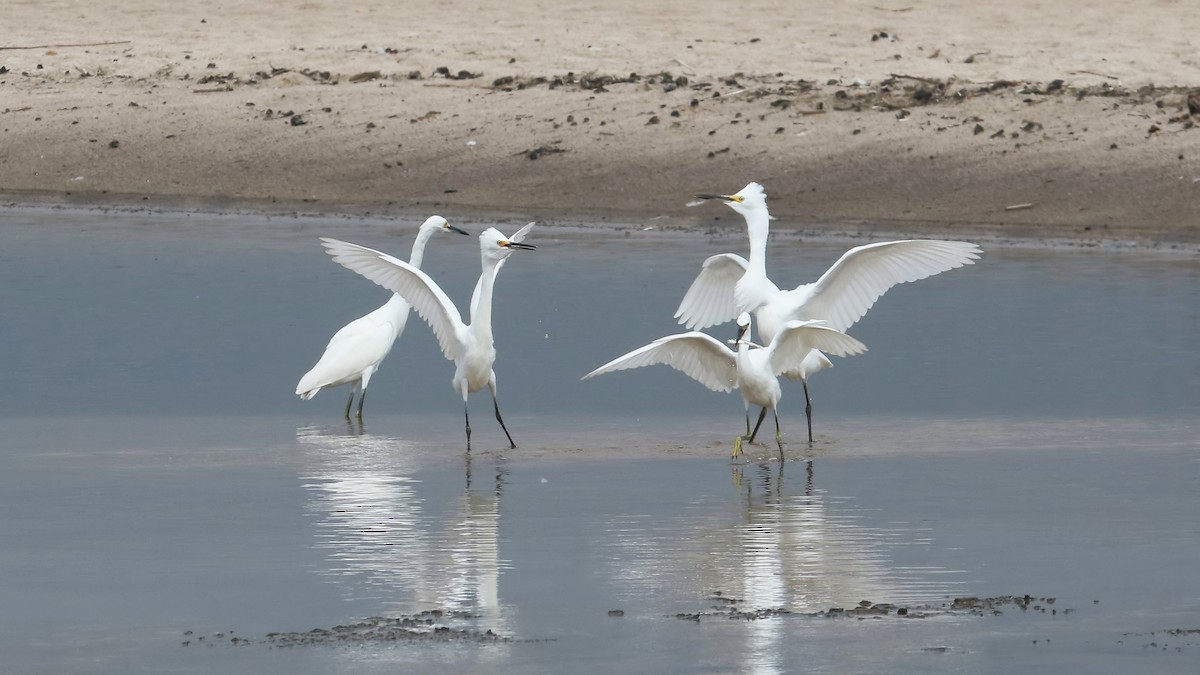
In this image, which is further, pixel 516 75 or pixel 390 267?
pixel 516 75

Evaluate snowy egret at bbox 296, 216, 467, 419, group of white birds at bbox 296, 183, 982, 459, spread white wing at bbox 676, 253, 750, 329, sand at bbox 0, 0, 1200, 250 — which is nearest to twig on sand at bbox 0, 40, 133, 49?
sand at bbox 0, 0, 1200, 250

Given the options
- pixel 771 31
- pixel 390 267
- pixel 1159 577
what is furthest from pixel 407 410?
pixel 771 31

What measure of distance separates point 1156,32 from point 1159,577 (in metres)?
Answer: 14.9

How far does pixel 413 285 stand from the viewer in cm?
955

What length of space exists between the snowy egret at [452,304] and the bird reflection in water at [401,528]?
1.52 ft

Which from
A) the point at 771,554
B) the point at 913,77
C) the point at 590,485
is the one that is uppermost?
the point at 913,77

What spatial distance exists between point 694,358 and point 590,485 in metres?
1.67

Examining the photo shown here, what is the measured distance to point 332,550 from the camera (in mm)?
6766

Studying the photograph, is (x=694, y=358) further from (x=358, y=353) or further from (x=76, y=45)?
(x=76, y=45)

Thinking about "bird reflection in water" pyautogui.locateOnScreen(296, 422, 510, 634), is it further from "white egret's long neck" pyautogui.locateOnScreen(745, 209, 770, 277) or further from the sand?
the sand

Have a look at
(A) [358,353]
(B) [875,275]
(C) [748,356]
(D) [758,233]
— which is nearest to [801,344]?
(C) [748,356]

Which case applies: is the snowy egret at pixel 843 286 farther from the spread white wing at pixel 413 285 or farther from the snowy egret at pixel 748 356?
the spread white wing at pixel 413 285

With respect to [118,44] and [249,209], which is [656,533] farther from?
[118,44]

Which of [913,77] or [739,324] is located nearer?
[739,324]
